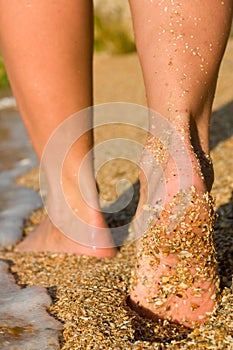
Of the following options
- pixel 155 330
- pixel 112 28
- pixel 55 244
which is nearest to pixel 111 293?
pixel 155 330

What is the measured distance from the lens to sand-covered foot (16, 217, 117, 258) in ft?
6.67

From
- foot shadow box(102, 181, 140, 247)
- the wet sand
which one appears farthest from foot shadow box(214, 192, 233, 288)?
foot shadow box(102, 181, 140, 247)

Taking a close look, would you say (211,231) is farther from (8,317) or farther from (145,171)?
(8,317)

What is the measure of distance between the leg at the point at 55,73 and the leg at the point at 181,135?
0.36 metres

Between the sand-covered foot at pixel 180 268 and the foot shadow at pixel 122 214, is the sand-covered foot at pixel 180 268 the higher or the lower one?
the higher one

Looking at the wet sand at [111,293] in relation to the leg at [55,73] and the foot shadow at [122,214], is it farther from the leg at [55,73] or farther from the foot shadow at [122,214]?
the leg at [55,73]

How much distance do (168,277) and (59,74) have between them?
827 millimetres

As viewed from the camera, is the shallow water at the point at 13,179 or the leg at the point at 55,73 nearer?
the leg at the point at 55,73

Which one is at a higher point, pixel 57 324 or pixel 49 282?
pixel 57 324

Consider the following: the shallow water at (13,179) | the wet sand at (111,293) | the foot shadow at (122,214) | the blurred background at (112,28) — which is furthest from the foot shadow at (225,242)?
the blurred background at (112,28)

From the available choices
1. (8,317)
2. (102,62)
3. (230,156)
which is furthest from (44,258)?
(102,62)

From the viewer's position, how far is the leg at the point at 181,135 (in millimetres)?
1403

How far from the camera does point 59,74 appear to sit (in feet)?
6.40

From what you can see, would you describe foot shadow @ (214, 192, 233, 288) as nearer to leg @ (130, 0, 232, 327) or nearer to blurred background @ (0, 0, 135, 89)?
leg @ (130, 0, 232, 327)
